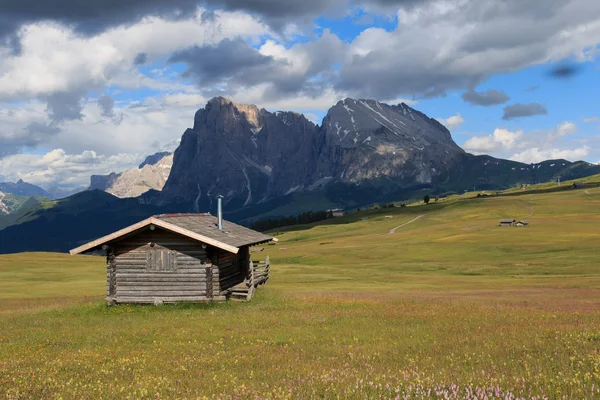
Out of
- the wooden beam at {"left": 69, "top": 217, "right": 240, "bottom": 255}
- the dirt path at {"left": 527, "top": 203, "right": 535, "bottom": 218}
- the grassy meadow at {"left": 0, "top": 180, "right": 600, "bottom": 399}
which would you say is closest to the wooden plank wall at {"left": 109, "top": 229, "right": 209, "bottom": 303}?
the wooden beam at {"left": 69, "top": 217, "right": 240, "bottom": 255}

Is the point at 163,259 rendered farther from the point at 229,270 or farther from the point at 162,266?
the point at 229,270

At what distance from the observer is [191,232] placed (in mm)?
30750

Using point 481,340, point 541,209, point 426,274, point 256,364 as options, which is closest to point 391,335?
point 481,340

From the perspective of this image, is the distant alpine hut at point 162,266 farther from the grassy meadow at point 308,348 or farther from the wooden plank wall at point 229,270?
the grassy meadow at point 308,348

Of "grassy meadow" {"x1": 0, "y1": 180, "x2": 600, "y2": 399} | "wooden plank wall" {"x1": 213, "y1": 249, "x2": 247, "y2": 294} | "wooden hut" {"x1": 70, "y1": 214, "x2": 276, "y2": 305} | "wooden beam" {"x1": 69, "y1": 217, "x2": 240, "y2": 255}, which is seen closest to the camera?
"grassy meadow" {"x1": 0, "y1": 180, "x2": 600, "y2": 399}

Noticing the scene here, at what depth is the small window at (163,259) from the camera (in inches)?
1270

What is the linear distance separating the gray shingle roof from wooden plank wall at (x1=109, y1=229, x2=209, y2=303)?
0.98 m

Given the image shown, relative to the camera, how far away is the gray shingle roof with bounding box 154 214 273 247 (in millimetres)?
32188

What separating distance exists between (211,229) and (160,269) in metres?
4.63

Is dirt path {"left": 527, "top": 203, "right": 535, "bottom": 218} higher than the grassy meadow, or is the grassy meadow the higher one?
the grassy meadow

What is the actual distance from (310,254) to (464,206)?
125 meters

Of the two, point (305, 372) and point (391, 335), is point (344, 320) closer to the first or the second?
point (391, 335)

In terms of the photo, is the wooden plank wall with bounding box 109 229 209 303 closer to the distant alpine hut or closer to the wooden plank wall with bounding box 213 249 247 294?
the distant alpine hut

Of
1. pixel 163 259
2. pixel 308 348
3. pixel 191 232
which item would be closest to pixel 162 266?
pixel 163 259
